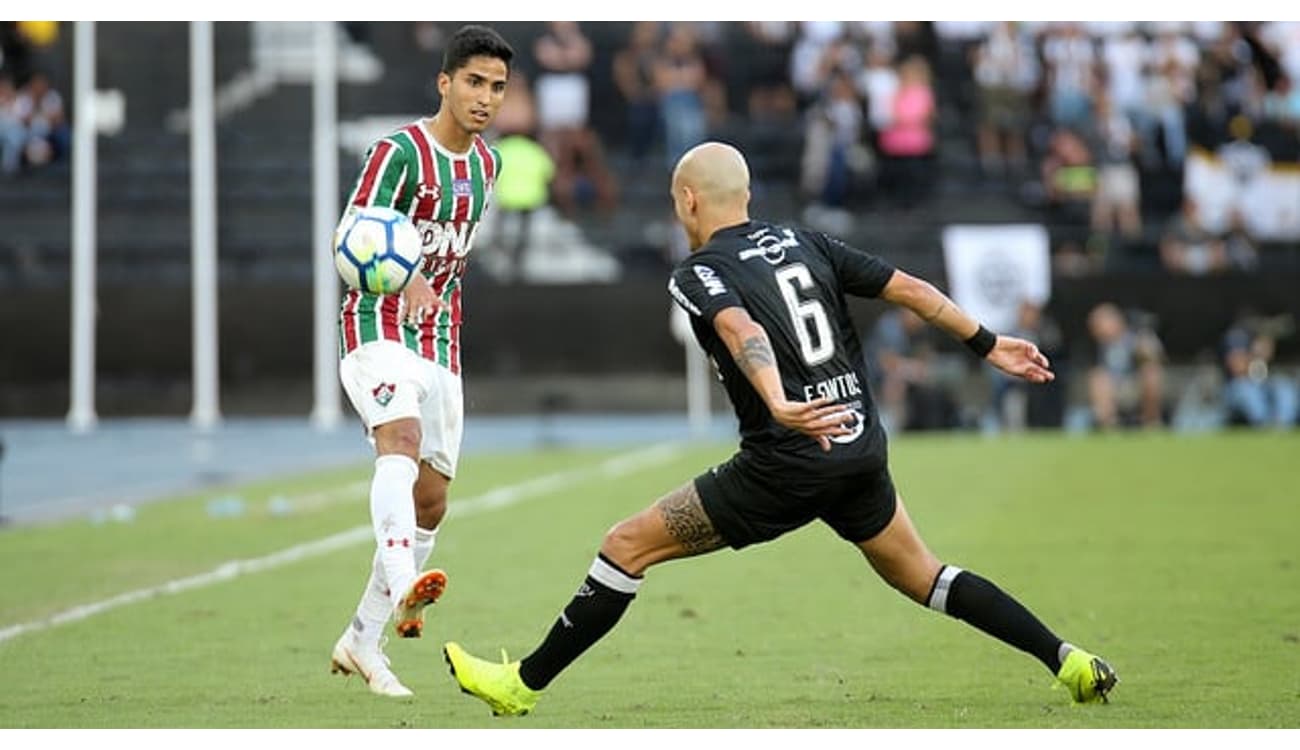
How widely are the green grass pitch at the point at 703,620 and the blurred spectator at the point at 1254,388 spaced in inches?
436

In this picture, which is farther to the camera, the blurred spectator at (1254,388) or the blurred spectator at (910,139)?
the blurred spectator at (910,139)

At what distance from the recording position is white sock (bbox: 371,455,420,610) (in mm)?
9000

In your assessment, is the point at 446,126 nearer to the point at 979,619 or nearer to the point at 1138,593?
the point at 979,619

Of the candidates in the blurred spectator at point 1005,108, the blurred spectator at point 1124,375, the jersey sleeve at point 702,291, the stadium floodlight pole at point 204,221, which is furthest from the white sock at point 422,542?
the blurred spectator at point 1005,108

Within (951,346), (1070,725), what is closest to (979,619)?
(1070,725)

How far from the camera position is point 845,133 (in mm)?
35156

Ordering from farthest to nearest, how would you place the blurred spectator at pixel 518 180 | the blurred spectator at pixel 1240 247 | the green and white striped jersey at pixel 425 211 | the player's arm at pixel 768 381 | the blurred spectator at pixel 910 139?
the blurred spectator at pixel 910 139 → the blurred spectator at pixel 1240 247 → the blurred spectator at pixel 518 180 → the green and white striped jersey at pixel 425 211 → the player's arm at pixel 768 381

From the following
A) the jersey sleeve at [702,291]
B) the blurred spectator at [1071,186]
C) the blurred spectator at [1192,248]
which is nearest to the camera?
the jersey sleeve at [702,291]

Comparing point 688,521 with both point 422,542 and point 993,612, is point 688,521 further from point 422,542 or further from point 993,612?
point 422,542

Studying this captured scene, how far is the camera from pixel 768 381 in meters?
8.08

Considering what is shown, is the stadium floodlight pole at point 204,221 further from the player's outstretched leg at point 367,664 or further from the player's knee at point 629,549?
the player's knee at point 629,549

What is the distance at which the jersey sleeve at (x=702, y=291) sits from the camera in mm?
8273

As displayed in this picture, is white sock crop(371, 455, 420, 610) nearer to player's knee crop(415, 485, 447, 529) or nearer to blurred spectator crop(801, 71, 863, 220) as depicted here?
player's knee crop(415, 485, 447, 529)

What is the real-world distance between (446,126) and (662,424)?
79.0 ft
